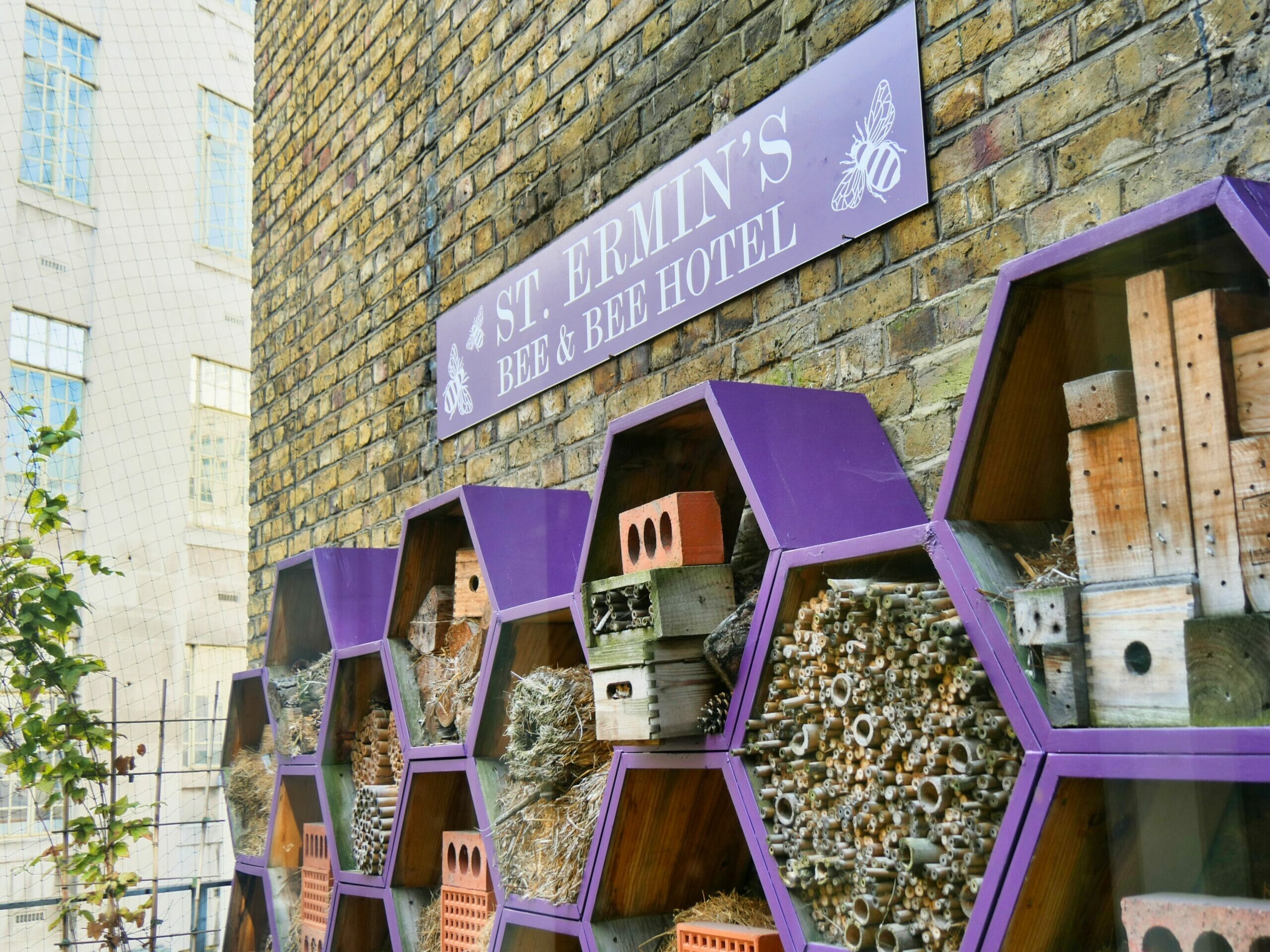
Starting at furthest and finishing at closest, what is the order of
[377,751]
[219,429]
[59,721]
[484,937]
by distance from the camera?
1. [219,429]
2. [59,721]
3. [377,751]
4. [484,937]

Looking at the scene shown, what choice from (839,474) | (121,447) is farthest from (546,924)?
(121,447)

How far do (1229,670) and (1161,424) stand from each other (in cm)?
24

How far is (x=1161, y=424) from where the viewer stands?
109cm

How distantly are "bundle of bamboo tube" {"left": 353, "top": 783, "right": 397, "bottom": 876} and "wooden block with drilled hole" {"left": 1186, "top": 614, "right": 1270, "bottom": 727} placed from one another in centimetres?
186

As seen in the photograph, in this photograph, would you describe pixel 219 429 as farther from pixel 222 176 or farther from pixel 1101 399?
pixel 1101 399

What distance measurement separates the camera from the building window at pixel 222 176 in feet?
18.9

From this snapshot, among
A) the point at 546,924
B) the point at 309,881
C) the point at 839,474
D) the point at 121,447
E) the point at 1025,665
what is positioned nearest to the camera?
the point at 1025,665

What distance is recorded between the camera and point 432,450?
3148mm

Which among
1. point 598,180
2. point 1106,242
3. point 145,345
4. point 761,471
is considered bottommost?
point 761,471

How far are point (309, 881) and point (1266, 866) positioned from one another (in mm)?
2379

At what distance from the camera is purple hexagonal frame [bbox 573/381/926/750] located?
158cm

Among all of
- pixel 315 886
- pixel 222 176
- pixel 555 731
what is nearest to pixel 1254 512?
pixel 555 731

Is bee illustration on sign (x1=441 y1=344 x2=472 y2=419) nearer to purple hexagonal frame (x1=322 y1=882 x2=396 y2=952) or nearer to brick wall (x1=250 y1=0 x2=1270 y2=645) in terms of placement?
brick wall (x1=250 y1=0 x2=1270 y2=645)

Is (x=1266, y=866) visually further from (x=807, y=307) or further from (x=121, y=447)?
(x=121, y=447)
